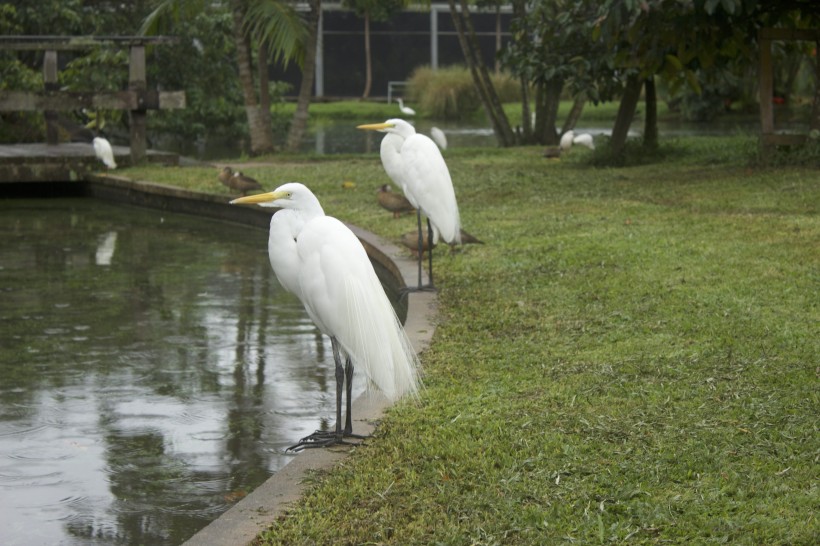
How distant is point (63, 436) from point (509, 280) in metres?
3.02

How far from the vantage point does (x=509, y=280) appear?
688 centimetres

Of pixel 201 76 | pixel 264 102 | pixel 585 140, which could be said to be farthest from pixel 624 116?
pixel 201 76

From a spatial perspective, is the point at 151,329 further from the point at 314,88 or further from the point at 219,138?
the point at 314,88

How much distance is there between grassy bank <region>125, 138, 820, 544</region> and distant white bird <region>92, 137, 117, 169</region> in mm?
6745

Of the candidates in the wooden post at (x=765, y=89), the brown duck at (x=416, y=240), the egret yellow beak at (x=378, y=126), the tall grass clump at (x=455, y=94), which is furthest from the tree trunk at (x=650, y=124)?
the tall grass clump at (x=455, y=94)

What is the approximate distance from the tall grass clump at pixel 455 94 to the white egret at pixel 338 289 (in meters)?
24.9

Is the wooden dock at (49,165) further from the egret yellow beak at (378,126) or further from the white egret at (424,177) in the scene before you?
the egret yellow beak at (378,126)

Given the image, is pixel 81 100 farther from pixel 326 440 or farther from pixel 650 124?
pixel 326 440

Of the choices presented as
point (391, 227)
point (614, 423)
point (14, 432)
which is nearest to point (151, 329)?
point (14, 432)

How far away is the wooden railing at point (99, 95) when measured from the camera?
14.2 metres

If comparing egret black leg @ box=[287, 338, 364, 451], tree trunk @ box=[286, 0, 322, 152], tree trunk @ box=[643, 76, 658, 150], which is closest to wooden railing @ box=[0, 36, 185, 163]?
tree trunk @ box=[286, 0, 322, 152]

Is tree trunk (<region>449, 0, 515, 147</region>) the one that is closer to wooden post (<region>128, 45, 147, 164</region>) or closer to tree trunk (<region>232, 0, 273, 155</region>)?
tree trunk (<region>232, 0, 273, 155</region>)

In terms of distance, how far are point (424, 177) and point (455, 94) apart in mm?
22750

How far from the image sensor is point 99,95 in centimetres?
1450
